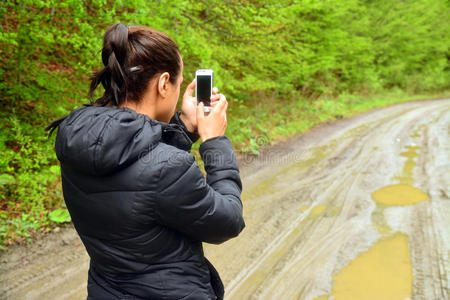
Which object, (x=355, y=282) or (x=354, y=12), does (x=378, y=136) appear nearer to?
(x=355, y=282)

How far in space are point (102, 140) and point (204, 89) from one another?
27.4 inches

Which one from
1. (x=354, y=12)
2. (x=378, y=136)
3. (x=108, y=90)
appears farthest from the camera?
(x=354, y=12)

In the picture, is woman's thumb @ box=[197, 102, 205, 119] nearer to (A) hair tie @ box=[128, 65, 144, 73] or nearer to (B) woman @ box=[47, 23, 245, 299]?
(B) woman @ box=[47, 23, 245, 299]

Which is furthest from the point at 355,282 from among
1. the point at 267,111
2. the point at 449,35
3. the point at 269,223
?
the point at 449,35

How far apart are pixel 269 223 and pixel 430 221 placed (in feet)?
6.90

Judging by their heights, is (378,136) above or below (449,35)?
below

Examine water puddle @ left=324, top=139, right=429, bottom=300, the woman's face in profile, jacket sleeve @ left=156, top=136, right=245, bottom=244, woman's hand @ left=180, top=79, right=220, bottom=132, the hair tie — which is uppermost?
the hair tie

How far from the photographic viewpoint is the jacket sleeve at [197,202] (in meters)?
1.00

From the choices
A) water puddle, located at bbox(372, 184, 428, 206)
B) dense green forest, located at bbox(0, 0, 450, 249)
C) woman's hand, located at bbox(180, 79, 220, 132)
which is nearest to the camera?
woman's hand, located at bbox(180, 79, 220, 132)

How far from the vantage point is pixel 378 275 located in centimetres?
302

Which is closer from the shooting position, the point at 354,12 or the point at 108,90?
the point at 108,90

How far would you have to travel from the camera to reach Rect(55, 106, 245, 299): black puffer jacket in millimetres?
980

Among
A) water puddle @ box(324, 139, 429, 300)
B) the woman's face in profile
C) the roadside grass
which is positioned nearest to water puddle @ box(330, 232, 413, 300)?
water puddle @ box(324, 139, 429, 300)

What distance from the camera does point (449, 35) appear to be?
24938 millimetres
